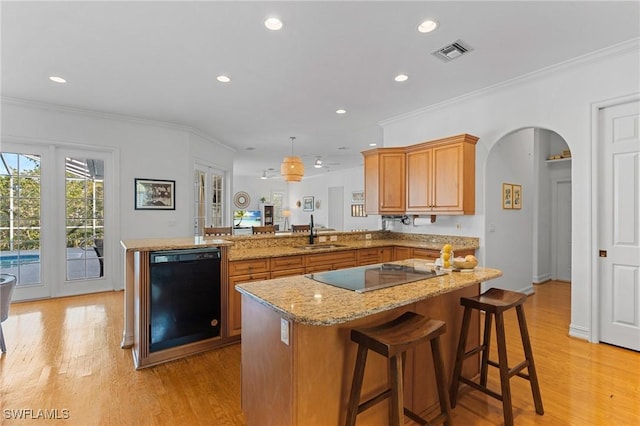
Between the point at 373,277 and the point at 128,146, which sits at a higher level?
the point at 128,146

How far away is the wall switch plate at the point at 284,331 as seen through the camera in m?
1.48

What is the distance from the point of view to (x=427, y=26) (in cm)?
252

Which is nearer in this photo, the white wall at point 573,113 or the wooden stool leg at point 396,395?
the wooden stool leg at point 396,395

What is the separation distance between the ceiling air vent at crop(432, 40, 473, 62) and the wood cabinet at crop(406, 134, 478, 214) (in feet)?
3.78

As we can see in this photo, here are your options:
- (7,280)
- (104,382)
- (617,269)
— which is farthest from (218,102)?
(617,269)

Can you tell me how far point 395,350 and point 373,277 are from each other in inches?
28.9

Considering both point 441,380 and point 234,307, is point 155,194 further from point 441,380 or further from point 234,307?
point 441,380

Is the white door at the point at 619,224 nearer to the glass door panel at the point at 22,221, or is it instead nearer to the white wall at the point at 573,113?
the white wall at the point at 573,113

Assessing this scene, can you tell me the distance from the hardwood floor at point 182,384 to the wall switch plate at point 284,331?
2.92 ft

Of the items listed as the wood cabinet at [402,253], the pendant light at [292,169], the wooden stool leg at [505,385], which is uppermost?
the pendant light at [292,169]

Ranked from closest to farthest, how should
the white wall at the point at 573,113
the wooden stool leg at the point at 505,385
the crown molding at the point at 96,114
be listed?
1. the wooden stool leg at the point at 505,385
2. the white wall at the point at 573,113
3. the crown molding at the point at 96,114

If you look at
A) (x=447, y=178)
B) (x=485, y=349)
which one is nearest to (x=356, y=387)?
(x=485, y=349)

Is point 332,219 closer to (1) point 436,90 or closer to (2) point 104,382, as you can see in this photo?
(1) point 436,90

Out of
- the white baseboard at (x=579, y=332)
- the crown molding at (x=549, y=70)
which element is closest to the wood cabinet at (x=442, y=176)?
the crown molding at (x=549, y=70)
